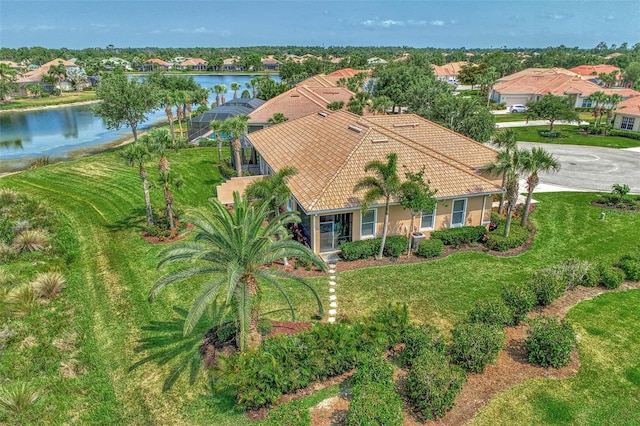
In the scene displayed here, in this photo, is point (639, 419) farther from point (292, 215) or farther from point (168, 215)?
point (168, 215)

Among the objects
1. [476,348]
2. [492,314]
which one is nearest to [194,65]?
[492,314]

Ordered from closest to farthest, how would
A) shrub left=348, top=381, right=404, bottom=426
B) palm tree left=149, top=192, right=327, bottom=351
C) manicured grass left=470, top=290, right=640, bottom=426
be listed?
shrub left=348, top=381, right=404, bottom=426 < manicured grass left=470, top=290, right=640, bottom=426 < palm tree left=149, top=192, right=327, bottom=351

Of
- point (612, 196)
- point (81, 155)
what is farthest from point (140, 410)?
point (81, 155)

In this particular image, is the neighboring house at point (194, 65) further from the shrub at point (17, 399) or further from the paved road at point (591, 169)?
the shrub at point (17, 399)

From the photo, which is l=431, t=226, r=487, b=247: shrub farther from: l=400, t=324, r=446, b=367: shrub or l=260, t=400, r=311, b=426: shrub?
l=260, t=400, r=311, b=426: shrub

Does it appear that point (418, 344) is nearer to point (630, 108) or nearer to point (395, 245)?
point (395, 245)

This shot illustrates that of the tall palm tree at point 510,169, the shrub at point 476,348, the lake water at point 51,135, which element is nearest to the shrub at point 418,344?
the shrub at point 476,348

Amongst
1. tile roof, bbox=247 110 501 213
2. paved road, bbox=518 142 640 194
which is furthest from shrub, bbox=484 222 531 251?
paved road, bbox=518 142 640 194
